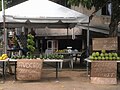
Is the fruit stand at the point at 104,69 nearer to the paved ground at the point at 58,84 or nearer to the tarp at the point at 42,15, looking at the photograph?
the paved ground at the point at 58,84

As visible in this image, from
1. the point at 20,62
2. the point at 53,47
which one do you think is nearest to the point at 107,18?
the point at 53,47

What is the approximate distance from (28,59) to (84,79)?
7.93 feet

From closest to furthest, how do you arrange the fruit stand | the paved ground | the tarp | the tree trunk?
the paved ground, the fruit stand, the tree trunk, the tarp

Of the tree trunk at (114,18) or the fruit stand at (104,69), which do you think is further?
the tree trunk at (114,18)

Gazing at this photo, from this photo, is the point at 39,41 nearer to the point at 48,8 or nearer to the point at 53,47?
the point at 53,47

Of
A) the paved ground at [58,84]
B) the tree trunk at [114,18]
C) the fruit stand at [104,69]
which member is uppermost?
the tree trunk at [114,18]

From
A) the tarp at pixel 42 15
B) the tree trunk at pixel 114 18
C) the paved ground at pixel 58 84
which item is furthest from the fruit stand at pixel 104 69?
the tarp at pixel 42 15

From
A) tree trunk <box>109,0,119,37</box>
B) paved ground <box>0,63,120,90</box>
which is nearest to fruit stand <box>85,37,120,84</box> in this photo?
paved ground <box>0,63,120,90</box>

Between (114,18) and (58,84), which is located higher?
(114,18)

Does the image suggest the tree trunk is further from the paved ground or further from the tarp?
the paved ground

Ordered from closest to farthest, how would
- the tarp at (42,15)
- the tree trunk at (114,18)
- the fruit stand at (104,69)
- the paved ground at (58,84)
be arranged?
1. the paved ground at (58,84)
2. the fruit stand at (104,69)
3. the tree trunk at (114,18)
4. the tarp at (42,15)

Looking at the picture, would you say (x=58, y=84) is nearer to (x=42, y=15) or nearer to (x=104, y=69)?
(x=104, y=69)

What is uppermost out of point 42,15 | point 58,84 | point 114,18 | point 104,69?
point 42,15

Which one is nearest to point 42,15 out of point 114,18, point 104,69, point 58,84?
point 114,18
